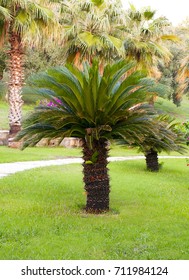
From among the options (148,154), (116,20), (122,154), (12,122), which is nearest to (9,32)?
(12,122)

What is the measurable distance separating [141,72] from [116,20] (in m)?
14.4

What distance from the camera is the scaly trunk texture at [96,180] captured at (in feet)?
24.2

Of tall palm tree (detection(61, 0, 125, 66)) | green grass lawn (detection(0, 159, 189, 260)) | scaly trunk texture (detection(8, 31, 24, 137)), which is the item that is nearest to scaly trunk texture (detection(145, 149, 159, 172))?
green grass lawn (detection(0, 159, 189, 260))

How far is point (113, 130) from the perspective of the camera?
23.9ft

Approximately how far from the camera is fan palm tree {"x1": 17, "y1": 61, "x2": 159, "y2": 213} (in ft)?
23.0

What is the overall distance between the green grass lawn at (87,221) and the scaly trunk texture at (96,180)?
230 mm

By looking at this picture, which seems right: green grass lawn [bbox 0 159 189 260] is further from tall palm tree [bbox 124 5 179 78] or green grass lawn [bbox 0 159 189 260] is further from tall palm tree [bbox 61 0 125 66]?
A: tall palm tree [bbox 124 5 179 78]

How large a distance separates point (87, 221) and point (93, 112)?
1776mm

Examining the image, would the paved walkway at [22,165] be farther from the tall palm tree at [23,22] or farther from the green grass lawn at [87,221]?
the tall palm tree at [23,22]

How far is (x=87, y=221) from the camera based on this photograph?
21.8ft

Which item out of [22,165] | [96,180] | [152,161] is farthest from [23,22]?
[96,180]

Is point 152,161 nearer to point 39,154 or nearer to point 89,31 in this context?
point 39,154

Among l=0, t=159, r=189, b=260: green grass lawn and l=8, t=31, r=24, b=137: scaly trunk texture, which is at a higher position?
l=8, t=31, r=24, b=137: scaly trunk texture

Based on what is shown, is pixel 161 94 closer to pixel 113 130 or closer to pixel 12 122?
pixel 113 130
